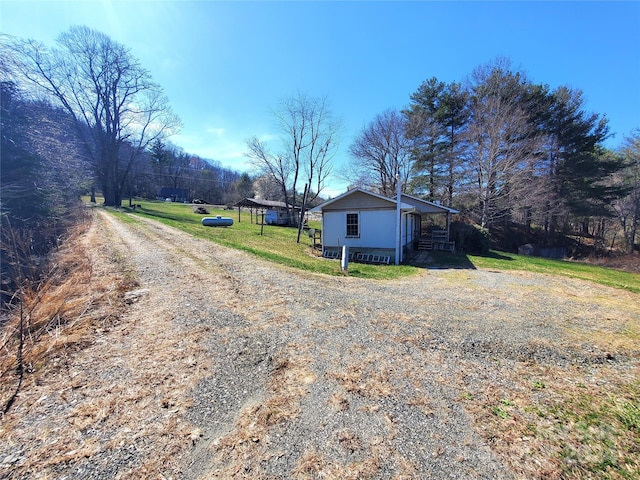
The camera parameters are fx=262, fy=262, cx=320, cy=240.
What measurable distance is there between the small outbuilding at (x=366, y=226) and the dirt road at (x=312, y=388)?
6777 millimetres

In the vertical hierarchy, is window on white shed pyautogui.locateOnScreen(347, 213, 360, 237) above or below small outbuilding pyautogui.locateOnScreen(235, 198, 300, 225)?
below

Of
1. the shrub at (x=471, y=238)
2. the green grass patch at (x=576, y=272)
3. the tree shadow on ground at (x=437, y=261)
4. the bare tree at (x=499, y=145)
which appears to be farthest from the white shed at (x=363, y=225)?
the bare tree at (x=499, y=145)

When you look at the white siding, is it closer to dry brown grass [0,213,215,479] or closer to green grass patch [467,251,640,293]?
green grass patch [467,251,640,293]

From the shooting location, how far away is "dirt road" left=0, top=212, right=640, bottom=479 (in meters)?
1.98

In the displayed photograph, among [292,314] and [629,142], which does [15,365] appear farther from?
[629,142]

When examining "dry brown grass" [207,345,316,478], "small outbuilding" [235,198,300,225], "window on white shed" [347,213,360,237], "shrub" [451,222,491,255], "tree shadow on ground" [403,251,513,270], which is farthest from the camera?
"small outbuilding" [235,198,300,225]

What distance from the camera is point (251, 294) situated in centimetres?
594

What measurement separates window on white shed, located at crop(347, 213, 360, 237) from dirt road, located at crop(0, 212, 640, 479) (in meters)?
7.55

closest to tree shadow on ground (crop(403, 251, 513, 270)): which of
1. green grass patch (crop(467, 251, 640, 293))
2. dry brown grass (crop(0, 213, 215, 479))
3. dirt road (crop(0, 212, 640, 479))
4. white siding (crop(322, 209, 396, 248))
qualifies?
green grass patch (crop(467, 251, 640, 293))

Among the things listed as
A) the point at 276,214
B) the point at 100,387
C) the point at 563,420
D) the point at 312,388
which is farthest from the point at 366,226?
the point at 276,214

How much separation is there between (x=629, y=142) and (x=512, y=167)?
39.6 feet

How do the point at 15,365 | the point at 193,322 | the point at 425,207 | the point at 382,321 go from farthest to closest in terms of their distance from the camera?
1. the point at 425,207
2. the point at 382,321
3. the point at 193,322
4. the point at 15,365

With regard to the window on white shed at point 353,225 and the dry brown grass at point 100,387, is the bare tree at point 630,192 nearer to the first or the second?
the window on white shed at point 353,225

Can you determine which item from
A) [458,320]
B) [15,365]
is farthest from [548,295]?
[15,365]
